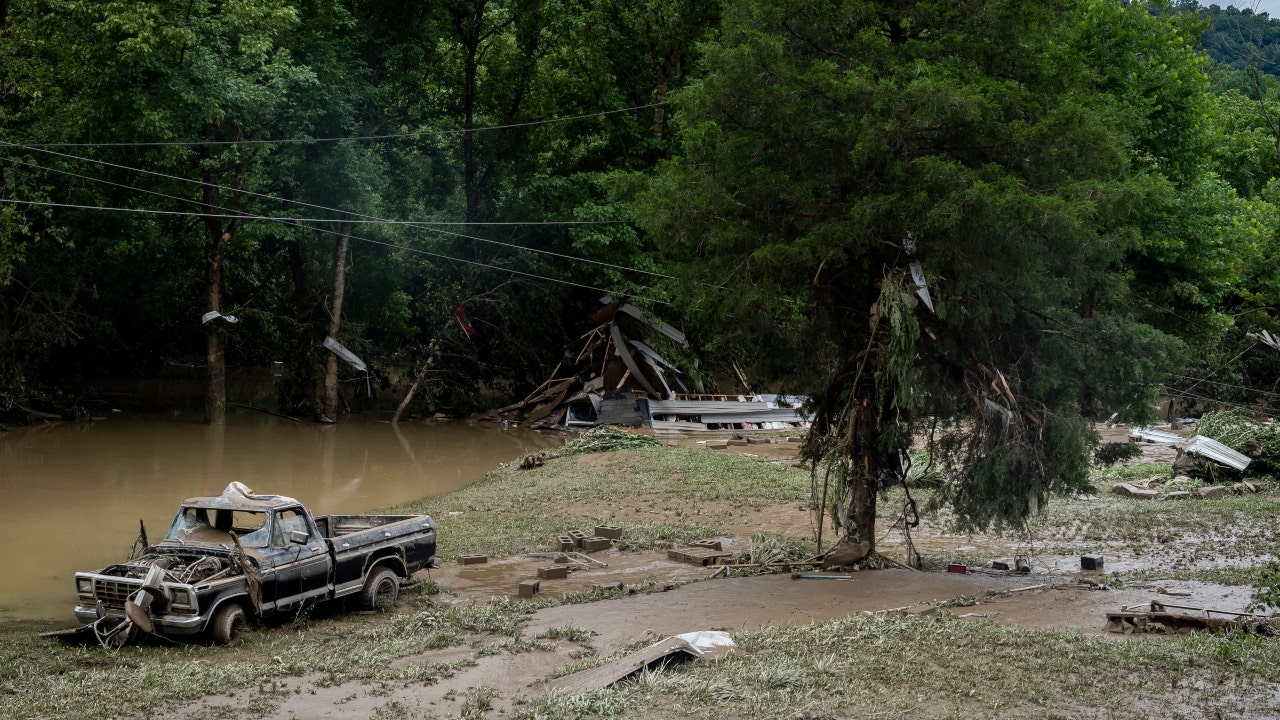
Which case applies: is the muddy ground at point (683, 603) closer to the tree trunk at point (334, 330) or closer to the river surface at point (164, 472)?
the river surface at point (164, 472)

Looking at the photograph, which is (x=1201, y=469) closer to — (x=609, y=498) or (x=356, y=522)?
(x=609, y=498)

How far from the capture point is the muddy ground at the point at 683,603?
9.14 m

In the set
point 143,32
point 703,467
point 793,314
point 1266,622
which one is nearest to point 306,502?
point 703,467

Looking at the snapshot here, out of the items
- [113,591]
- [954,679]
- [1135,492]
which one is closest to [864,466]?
[954,679]

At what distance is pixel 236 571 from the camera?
11891mm

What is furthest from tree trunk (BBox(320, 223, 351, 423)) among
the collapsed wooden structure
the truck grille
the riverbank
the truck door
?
the truck grille

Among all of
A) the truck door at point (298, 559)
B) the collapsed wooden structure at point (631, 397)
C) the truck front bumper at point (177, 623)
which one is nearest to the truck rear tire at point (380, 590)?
the truck door at point (298, 559)

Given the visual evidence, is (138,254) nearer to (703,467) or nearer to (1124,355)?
(703,467)

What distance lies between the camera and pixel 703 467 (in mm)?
26188

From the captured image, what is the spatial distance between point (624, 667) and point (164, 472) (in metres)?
20.4

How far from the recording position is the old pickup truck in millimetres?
11219

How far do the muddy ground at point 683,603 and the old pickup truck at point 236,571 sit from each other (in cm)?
135

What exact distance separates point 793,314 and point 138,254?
2809 centimetres

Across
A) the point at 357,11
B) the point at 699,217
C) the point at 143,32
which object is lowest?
the point at 699,217
